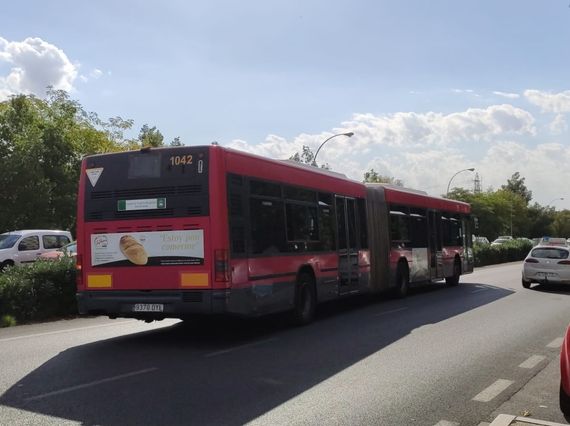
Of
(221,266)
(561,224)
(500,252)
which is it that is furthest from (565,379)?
(561,224)

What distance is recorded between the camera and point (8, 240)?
2231 centimetres

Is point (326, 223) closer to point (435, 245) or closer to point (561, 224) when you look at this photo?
point (435, 245)

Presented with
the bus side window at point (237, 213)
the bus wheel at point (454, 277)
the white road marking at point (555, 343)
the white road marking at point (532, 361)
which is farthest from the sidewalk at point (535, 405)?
the bus wheel at point (454, 277)

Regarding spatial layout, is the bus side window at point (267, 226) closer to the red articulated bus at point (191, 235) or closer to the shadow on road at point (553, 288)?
the red articulated bus at point (191, 235)

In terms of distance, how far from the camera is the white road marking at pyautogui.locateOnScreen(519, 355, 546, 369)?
7.93m

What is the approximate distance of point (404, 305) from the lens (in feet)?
50.2

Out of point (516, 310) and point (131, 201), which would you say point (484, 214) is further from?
point (131, 201)

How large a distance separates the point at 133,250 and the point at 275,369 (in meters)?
3.10

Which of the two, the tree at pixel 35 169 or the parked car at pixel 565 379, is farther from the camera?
the tree at pixel 35 169

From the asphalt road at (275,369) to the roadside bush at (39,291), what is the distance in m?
0.72

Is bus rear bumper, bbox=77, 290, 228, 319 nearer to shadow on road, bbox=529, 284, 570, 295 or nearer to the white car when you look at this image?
shadow on road, bbox=529, 284, 570, 295

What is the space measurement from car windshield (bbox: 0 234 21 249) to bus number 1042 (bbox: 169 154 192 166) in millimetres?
15117

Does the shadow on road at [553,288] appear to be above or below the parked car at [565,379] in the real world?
below

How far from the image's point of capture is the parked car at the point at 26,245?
21.7 m
